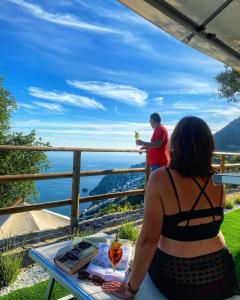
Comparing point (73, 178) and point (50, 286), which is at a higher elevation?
point (73, 178)

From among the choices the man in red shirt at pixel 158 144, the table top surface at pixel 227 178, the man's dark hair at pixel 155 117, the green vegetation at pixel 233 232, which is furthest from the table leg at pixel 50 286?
the man's dark hair at pixel 155 117

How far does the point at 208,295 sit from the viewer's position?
1.58 meters

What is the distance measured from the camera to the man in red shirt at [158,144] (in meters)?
5.20

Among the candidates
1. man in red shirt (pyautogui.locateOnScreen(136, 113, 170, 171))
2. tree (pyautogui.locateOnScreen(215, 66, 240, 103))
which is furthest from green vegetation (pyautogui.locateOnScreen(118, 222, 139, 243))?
tree (pyautogui.locateOnScreen(215, 66, 240, 103))

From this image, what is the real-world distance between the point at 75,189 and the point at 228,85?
1059 centimetres

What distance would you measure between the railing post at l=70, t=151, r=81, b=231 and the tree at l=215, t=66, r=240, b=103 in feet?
32.9

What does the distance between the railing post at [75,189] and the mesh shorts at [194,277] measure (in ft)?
9.97

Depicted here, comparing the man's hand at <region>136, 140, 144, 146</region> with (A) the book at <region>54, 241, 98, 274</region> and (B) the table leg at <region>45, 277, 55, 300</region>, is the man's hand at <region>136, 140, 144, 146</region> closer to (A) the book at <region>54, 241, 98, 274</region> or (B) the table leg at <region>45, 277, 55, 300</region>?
(B) the table leg at <region>45, 277, 55, 300</region>

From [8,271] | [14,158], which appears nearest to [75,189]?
[8,271]

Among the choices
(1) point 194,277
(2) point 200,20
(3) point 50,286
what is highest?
(2) point 200,20

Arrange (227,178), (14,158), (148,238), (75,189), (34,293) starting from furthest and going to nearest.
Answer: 1. (14,158)
2. (75,189)
3. (34,293)
4. (148,238)
5. (227,178)

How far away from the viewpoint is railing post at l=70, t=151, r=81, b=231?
4.60 m

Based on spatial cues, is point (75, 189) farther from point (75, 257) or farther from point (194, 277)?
point (194, 277)

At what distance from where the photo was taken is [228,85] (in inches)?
538
